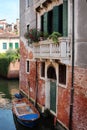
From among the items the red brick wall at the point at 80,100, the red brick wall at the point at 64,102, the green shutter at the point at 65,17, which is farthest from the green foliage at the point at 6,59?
the red brick wall at the point at 80,100

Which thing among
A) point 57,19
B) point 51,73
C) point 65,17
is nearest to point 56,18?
point 57,19

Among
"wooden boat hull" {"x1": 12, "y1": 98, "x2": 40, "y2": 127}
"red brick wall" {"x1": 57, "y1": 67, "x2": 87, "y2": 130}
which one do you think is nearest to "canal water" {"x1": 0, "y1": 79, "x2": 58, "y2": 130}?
"wooden boat hull" {"x1": 12, "y1": 98, "x2": 40, "y2": 127}

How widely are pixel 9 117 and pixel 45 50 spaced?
453 cm

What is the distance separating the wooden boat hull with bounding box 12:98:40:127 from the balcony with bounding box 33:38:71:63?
2593mm

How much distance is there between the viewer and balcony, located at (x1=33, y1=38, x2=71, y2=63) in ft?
36.5

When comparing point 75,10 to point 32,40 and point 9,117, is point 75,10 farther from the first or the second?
point 9,117

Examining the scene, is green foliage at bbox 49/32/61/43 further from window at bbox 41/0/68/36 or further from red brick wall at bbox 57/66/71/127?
→ red brick wall at bbox 57/66/71/127

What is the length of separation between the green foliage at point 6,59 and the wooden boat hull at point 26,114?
1560 centimetres

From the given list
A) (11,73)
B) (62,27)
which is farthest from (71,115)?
(11,73)

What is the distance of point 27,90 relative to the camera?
59.6 ft

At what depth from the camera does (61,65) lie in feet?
40.9

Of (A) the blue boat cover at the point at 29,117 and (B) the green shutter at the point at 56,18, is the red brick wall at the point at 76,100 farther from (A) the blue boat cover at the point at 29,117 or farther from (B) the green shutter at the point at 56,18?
(B) the green shutter at the point at 56,18

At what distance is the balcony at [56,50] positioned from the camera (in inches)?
438

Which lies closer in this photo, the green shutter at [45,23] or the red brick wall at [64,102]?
the red brick wall at [64,102]
